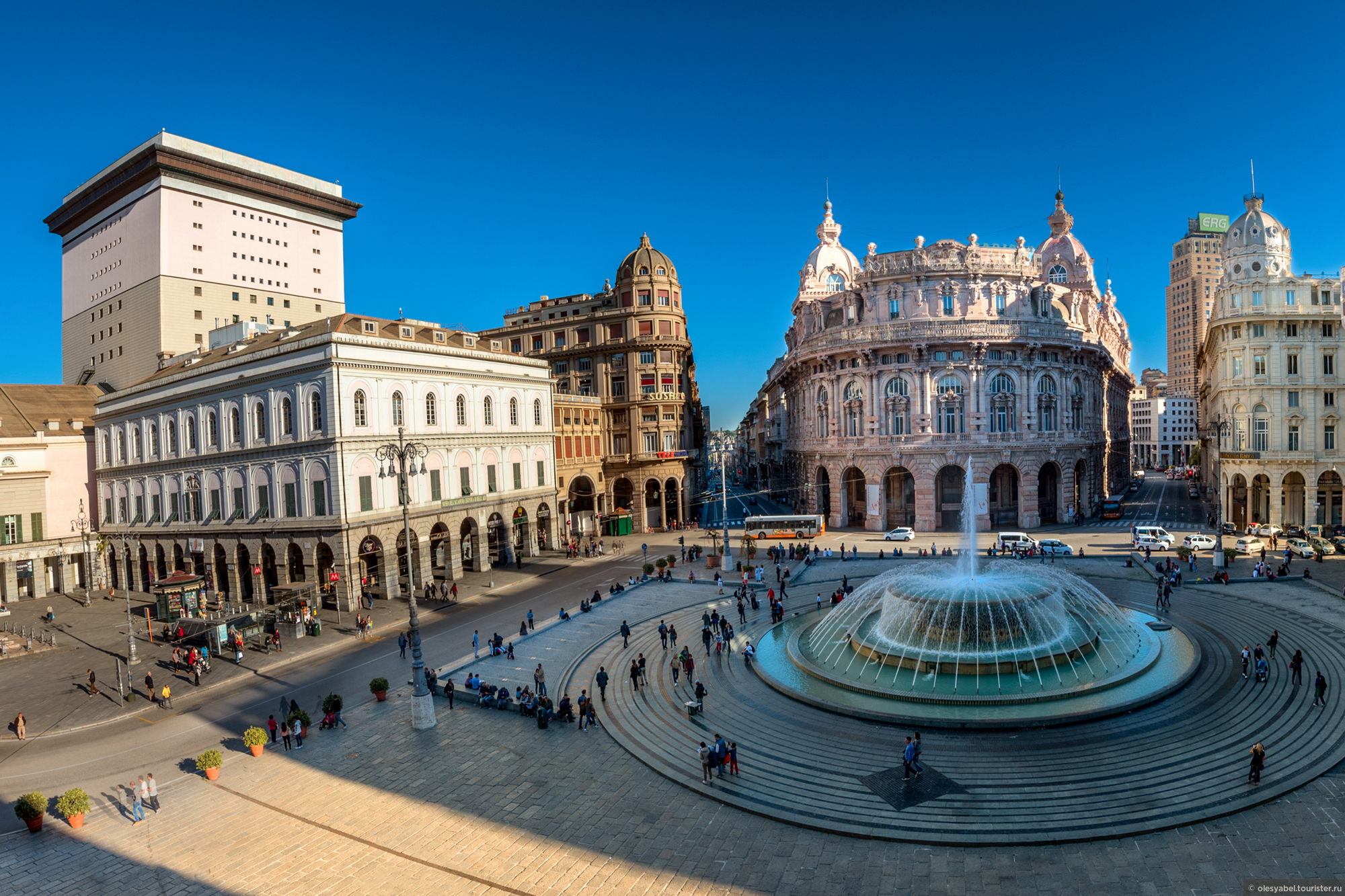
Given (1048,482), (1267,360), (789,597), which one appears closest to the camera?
(789,597)

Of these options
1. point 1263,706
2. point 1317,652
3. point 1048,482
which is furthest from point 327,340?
point 1048,482

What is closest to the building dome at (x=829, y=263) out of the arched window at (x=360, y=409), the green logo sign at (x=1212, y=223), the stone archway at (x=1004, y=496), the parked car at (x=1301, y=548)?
the stone archway at (x=1004, y=496)

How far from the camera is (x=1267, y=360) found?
191 ft

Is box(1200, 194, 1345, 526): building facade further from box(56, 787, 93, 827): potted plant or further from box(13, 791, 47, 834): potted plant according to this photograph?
box(13, 791, 47, 834): potted plant

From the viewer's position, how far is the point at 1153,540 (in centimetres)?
5106

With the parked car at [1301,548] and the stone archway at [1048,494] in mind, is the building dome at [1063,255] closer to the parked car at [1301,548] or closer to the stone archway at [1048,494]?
the stone archway at [1048,494]

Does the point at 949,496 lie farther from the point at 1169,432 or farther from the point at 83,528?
the point at 1169,432

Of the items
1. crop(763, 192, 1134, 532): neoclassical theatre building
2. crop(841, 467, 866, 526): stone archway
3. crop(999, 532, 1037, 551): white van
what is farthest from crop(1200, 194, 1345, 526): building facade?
crop(841, 467, 866, 526): stone archway

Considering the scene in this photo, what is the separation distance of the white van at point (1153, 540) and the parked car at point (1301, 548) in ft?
21.8

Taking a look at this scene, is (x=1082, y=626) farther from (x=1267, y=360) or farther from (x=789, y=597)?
(x=1267, y=360)

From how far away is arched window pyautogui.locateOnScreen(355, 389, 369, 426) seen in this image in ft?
140

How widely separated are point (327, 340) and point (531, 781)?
31.1 meters

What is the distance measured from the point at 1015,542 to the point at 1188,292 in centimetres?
17628

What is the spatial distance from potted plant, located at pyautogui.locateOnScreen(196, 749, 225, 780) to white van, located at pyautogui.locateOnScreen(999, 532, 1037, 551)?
48.4 m
